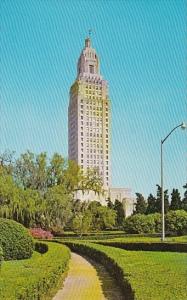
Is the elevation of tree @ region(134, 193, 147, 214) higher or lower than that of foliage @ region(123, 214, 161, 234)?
higher

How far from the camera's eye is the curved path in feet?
37.2

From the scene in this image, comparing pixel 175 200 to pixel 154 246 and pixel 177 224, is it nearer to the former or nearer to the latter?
pixel 177 224

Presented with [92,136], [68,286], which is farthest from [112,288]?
[92,136]

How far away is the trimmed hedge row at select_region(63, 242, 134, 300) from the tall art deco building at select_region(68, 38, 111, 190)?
87576mm

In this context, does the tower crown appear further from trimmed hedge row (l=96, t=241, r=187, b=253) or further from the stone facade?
trimmed hedge row (l=96, t=241, r=187, b=253)

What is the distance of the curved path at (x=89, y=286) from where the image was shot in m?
11.3

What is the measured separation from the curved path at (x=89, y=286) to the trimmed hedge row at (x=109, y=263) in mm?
181

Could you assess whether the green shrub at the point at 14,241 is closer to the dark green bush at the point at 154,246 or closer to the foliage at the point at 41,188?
the dark green bush at the point at 154,246

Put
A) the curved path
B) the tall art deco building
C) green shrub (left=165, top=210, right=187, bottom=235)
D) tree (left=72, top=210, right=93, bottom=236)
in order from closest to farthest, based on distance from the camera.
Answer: the curved path → green shrub (left=165, top=210, right=187, bottom=235) → tree (left=72, top=210, right=93, bottom=236) → the tall art deco building

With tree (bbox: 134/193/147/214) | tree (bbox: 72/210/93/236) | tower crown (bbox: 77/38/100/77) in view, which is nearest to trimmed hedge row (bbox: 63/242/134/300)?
tree (bbox: 72/210/93/236)

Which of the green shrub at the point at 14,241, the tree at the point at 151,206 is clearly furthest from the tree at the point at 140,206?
the green shrub at the point at 14,241

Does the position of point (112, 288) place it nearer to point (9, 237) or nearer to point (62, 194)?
point (9, 237)

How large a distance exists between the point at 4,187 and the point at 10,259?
22.2 m

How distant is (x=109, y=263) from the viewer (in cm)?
1658
